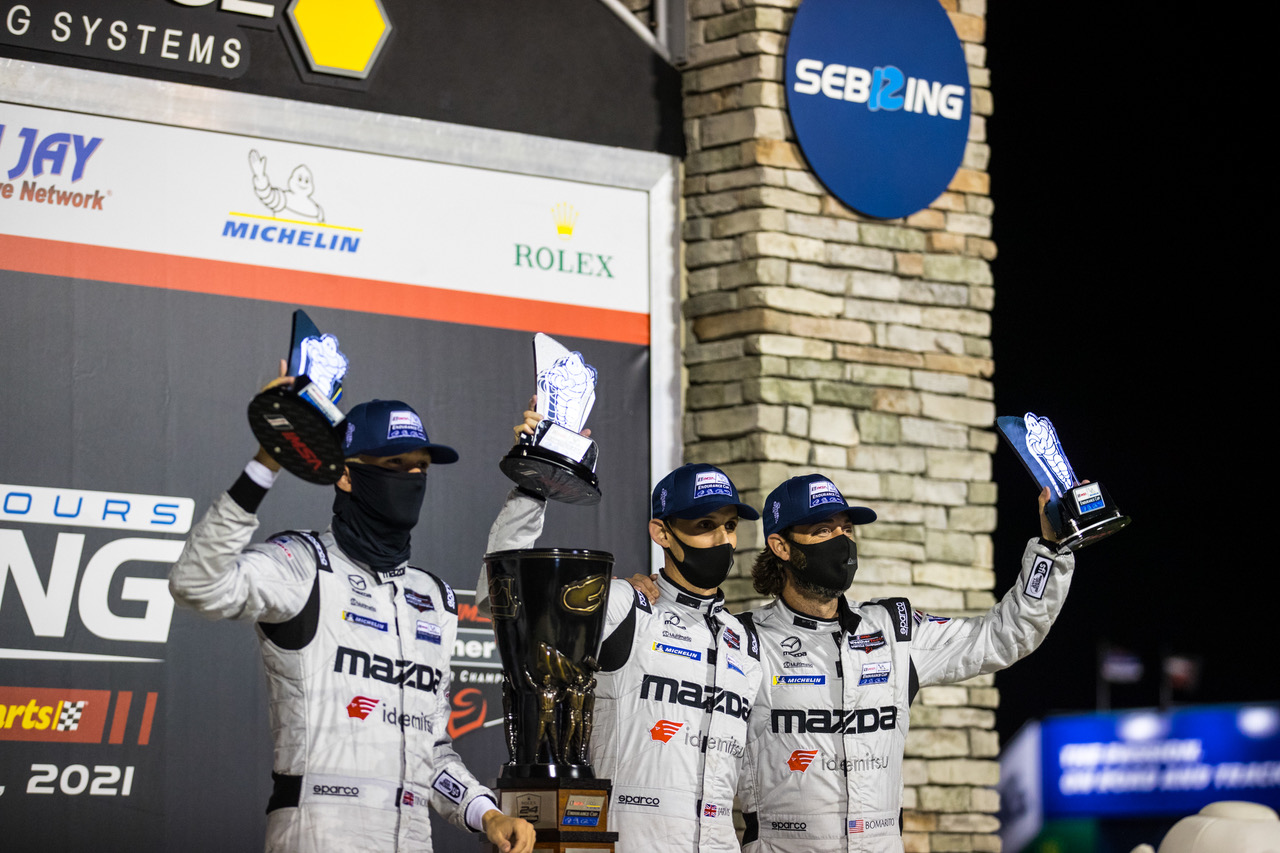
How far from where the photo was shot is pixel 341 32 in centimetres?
591

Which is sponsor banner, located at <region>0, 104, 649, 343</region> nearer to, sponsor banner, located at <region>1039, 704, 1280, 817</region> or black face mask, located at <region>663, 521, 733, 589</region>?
black face mask, located at <region>663, 521, 733, 589</region>

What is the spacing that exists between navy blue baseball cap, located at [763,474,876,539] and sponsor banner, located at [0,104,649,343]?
1723 millimetres

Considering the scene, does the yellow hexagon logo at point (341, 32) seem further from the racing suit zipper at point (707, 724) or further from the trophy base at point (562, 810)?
the trophy base at point (562, 810)

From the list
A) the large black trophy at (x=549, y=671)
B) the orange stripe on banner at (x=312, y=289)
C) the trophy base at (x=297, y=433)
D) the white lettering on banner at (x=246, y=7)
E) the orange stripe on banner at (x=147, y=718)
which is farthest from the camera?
the white lettering on banner at (x=246, y=7)

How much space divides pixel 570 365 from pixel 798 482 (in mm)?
935

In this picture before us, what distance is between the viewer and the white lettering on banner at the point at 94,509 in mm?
5230

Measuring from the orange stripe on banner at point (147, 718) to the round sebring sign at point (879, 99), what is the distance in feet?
10.7

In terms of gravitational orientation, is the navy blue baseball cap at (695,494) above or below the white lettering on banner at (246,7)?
below

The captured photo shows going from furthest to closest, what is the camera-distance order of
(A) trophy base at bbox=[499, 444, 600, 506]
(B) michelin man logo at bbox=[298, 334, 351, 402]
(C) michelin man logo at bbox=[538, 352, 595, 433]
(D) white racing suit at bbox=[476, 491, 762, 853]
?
(D) white racing suit at bbox=[476, 491, 762, 853], (C) michelin man logo at bbox=[538, 352, 595, 433], (A) trophy base at bbox=[499, 444, 600, 506], (B) michelin man logo at bbox=[298, 334, 351, 402]

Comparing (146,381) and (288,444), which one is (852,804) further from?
(146,381)

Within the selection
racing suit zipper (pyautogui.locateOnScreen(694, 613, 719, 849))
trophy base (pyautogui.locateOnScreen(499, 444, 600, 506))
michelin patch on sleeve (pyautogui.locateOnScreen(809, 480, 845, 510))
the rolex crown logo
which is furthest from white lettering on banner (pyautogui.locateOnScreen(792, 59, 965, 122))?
trophy base (pyautogui.locateOnScreen(499, 444, 600, 506))

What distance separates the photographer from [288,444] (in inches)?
134

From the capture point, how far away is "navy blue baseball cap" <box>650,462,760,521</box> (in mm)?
4367

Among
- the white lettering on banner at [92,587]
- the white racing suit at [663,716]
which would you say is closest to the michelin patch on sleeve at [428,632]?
the white racing suit at [663,716]
